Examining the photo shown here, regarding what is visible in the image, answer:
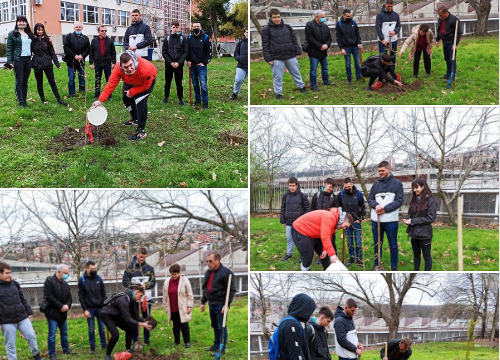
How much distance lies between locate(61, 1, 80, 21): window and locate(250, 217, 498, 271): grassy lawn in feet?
32.8

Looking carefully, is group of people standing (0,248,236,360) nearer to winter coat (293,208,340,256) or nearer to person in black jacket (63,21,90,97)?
winter coat (293,208,340,256)

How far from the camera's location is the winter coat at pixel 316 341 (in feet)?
16.4

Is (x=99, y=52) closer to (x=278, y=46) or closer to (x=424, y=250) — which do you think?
(x=278, y=46)

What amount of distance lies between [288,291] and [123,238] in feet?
10.9

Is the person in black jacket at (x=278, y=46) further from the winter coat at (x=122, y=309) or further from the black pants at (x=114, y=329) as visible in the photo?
the black pants at (x=114, y=329)

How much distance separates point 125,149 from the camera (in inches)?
281

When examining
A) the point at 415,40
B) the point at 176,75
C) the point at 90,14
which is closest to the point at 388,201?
the point at 415,40

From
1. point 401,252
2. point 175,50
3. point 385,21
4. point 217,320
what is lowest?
point 217,320

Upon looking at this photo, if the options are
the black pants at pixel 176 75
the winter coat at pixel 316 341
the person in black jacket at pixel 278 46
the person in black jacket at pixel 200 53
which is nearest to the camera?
the winter coat at pixel 316 341

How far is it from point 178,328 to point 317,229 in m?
2.32

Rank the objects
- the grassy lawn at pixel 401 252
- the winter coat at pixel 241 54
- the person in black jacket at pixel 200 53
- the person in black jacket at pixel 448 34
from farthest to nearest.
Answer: the winter coat at pixel 241 54, the person in black jacket at pixel 200 53, the person in black jacket at pixel 448 34, the grassy lawn at pixel 401 252

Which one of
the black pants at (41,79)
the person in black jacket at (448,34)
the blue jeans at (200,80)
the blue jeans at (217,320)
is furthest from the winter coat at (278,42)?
the blue jeans at (217,320)

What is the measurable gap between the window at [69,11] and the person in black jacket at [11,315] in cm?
1022

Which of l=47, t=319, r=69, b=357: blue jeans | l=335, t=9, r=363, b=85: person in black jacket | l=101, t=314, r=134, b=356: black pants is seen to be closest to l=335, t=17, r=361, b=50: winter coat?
l=335, t=9, r=363, b=85: person in black jacket
